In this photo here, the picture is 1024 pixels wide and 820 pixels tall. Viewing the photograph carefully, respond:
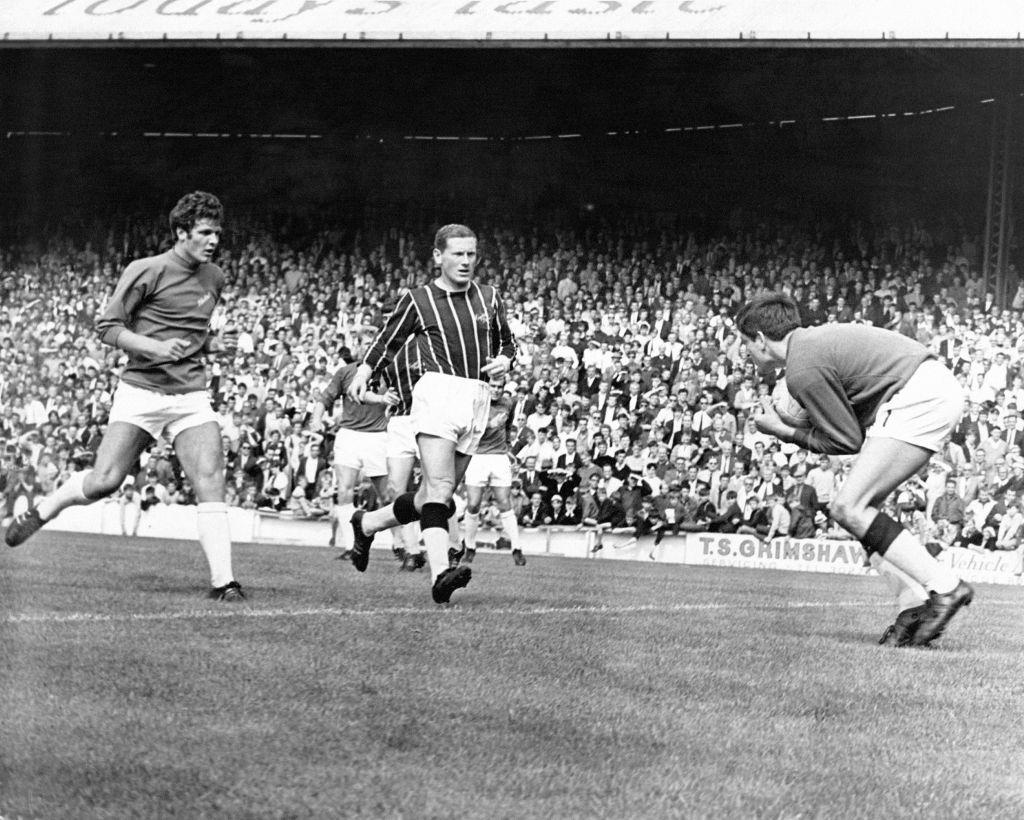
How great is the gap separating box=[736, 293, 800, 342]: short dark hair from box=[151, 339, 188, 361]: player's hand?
8.34ft

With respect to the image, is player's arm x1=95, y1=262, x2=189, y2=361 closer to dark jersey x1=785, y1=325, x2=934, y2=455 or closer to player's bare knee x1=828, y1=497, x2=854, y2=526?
dark jersey x1=785, y1=325, x2=934, y2=455

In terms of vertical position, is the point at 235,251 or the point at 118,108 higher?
the point at 118,108

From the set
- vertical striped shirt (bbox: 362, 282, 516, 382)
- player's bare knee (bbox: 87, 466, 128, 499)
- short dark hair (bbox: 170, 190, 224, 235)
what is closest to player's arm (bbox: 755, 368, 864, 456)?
vertical striped shirt (bbox: 362, 282, 516, 382)

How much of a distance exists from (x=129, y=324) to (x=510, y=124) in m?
20.6

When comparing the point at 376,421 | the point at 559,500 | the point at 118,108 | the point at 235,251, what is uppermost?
the point at 118,108

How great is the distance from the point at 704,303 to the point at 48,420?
33.2 ft

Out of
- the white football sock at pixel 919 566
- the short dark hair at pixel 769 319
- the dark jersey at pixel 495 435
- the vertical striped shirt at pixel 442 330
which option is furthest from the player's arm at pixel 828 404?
the dark jersey at pixel 495 435

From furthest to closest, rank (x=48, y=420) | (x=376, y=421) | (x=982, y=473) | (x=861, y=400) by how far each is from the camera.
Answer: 1. (x=48, y=420)
2. (x=982, y=473)
3. (x=376, y=421)
4. (x=861, y=400)

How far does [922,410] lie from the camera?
6211mm

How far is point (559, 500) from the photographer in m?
18.4

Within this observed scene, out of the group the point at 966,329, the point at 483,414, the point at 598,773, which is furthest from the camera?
the point at 966,329

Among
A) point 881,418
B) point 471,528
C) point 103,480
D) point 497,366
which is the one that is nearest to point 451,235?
point 497,366

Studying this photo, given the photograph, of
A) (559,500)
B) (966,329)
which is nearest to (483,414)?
(559,500)

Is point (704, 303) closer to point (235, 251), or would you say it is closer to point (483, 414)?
point (235, 251)
